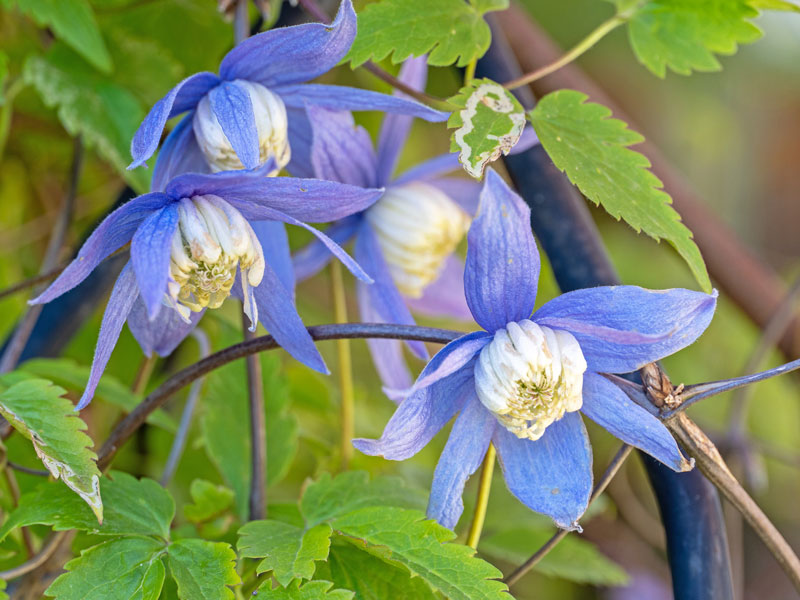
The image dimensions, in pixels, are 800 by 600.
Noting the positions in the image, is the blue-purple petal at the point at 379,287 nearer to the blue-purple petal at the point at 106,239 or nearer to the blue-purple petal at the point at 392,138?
the blue-purple petal at the point at 392,138

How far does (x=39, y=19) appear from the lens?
0.64 m

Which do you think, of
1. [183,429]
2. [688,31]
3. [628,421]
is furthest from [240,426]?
[688,31]

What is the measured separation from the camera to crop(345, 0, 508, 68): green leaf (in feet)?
1.71

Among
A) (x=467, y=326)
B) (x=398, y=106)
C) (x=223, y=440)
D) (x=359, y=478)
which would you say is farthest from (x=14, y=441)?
(x=467, y=326)

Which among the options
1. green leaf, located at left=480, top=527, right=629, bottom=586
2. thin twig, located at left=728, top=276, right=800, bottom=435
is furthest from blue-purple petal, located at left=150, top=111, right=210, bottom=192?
thin twig, located at left=728, top=276, right=800, bottom=435

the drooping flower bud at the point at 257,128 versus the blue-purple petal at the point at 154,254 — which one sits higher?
the drooping flower bud at the point at 257,128

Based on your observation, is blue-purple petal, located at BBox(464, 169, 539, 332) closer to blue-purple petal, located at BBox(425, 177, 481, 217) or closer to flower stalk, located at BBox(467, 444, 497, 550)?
flower stalk, located at BBox(467, 444, 497, 550)

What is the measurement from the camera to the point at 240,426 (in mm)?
726

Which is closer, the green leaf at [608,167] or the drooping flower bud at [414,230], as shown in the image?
the green leaf at [608,167]

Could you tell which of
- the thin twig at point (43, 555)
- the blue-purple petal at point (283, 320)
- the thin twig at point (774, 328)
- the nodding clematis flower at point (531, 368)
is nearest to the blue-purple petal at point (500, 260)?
the nodding clematis flower at point (531, 368)

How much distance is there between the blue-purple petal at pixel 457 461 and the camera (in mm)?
481

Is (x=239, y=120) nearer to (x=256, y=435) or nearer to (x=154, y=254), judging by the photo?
(x=154, y=254)

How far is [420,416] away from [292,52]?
23cm

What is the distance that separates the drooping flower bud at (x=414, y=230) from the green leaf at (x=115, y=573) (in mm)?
281
